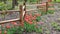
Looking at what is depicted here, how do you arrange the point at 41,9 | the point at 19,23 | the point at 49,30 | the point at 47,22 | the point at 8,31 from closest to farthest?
the point at 8,31, the point at 19,23, the point at 49,30, the point at 47,22, the point at 41,9

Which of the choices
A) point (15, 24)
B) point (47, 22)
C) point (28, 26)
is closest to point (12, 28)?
point (15, 24)

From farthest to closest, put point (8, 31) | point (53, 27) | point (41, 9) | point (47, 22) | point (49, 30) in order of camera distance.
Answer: point (41, 9)
point (47, 22)
point (53, 27)
point (49, 30)
point (8, 31)

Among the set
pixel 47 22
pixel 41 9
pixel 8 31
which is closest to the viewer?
pixel 8 31

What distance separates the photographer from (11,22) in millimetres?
8258

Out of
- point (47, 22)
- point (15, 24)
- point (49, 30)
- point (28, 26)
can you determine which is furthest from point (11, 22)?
point (47, 22)

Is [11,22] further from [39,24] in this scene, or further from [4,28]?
[39,24]

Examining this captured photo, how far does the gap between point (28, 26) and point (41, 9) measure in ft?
16.4

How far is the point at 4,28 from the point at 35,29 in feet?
5.81

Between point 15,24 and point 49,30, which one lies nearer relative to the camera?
point 15,24

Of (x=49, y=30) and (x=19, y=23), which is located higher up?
(x=19, y=23)

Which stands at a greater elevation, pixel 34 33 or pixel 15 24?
pixel 15 24

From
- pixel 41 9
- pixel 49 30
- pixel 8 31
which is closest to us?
pixel 8 31

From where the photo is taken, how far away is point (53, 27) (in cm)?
1025

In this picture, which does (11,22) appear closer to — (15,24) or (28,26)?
(15,24)
